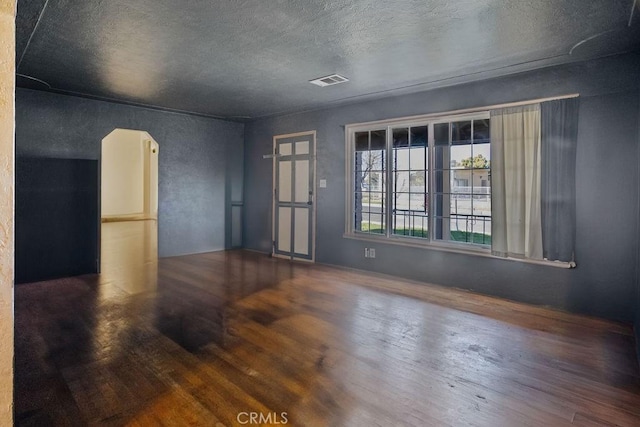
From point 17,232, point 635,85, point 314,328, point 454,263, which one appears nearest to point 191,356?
point 314,328

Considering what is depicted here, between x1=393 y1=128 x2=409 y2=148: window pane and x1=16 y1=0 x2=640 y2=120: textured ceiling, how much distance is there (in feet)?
1.98

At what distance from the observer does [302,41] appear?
337 cm

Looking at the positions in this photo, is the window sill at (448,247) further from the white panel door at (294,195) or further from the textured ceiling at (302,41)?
the textured ceiling at (302,41)

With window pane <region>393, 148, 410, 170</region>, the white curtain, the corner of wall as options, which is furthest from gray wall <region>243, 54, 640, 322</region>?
the corner of wall

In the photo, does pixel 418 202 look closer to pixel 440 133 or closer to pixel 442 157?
pixel 442 157

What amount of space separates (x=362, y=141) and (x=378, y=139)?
29cm

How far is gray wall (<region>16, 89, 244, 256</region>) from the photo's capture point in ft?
16.8

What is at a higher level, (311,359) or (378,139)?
(378,139)

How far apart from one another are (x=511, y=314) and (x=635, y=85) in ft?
8.25

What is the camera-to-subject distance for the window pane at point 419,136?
5078mm

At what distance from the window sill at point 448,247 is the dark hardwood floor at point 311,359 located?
510 mm

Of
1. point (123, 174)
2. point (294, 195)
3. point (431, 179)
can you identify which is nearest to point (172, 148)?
point (294, 195)

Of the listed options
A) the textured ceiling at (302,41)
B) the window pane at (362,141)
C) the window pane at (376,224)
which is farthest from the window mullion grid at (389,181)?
the textured ceiling at (302,41)

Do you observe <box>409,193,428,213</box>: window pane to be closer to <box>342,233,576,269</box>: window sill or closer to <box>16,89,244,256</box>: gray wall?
<box>342,233,576,269</box>: window sill
